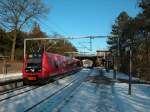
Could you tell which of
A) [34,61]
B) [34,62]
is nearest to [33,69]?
[34,62]

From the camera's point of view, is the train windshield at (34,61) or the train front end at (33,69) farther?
the train windshield at (34,61)

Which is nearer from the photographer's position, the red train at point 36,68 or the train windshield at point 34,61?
the red train at point 36,68

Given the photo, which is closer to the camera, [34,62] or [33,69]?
[33,69]

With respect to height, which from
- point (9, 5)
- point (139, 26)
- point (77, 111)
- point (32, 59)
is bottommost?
point (77, 111)

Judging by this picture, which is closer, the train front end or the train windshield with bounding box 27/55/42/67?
the train front end

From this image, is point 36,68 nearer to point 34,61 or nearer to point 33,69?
point 33,69

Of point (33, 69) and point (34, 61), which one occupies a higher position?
point (34, 61)

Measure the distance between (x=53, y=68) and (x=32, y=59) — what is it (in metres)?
3.92

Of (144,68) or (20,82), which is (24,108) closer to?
(20,82)

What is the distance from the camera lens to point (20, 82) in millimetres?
30219

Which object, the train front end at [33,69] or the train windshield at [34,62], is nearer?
the train front end at [33,69]

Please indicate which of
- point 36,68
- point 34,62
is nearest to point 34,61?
point 34,62

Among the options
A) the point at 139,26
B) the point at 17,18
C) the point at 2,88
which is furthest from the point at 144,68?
the point at 17,18

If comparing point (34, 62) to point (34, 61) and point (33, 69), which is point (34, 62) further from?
point (33, 69)
